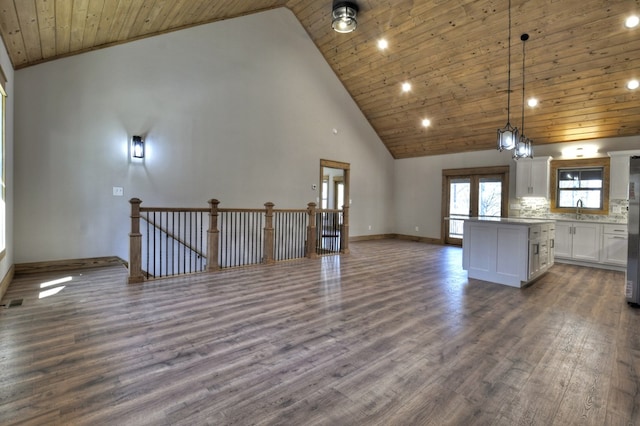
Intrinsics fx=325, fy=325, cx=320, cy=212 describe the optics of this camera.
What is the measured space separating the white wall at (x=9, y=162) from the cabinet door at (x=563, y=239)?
8842mm

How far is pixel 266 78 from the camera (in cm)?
709

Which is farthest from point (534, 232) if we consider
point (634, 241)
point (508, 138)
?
point (508, 138)

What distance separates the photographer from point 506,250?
4.65 meters

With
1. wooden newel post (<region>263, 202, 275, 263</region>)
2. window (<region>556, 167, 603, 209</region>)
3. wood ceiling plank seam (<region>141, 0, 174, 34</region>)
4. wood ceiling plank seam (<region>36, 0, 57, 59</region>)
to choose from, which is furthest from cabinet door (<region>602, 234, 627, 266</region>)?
wood ceiling plank seam (<region>36, 0, 57, 59</region>)

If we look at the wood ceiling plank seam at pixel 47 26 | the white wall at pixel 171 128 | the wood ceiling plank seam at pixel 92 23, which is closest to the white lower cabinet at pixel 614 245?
the white wall at pixel 171 128

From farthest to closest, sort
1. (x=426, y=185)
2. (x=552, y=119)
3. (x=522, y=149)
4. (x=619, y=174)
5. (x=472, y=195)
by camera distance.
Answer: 1. (x=426, y=185)
2. (x=472, y=195)
3. (x=552, y=119)
4. (x=619, y=174)
5. (x=522, y=149)

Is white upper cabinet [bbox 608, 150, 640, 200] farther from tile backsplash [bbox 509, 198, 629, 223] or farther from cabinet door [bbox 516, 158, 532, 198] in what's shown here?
cabinet door [bbox 516, 158, 532, 198]

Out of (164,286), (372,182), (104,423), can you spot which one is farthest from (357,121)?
(104,423)

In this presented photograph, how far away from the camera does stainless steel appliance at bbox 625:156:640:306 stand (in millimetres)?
3801

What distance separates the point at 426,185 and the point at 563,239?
3.88m

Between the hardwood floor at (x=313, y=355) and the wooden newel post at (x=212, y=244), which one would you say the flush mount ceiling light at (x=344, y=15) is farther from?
the hardwood floor at (x=313, y=355)

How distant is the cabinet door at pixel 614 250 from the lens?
5.84m

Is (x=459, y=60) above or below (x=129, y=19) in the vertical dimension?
above

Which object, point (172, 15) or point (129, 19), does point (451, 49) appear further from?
point (129, 19)
